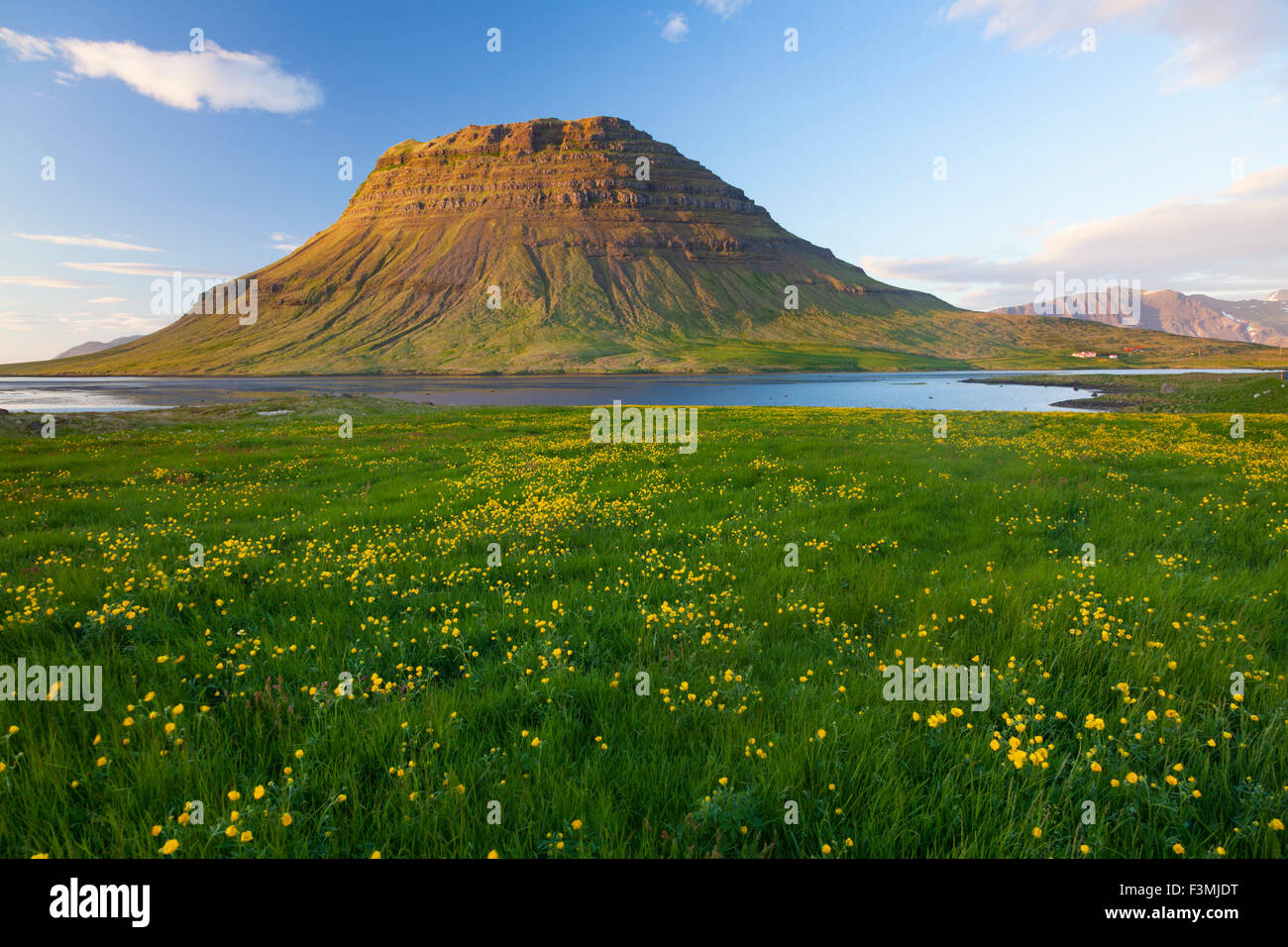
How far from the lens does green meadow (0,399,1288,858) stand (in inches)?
135

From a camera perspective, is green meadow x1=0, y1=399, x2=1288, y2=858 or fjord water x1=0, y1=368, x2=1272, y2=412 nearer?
green meadow x1=0, y1=399, x2=1288, y2=858

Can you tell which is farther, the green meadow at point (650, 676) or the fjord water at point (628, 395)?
the fjord water at point (628, 395)

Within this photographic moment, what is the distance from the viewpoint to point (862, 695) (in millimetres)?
4922

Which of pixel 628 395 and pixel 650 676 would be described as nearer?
pixel 650 676

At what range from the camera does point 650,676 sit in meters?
5.34

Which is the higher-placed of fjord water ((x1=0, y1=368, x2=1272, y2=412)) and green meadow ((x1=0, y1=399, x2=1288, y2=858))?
fjord water ((x1=0, y1=368, x2=1272, y2=412))

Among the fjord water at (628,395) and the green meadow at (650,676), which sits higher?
the fjord water at (628,395)

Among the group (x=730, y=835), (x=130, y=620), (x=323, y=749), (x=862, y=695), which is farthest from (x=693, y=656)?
(x=130, y=620)

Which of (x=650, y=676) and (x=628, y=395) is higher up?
(x=628, y=395)

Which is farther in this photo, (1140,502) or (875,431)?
(875,431)

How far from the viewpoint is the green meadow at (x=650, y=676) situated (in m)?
3.42
